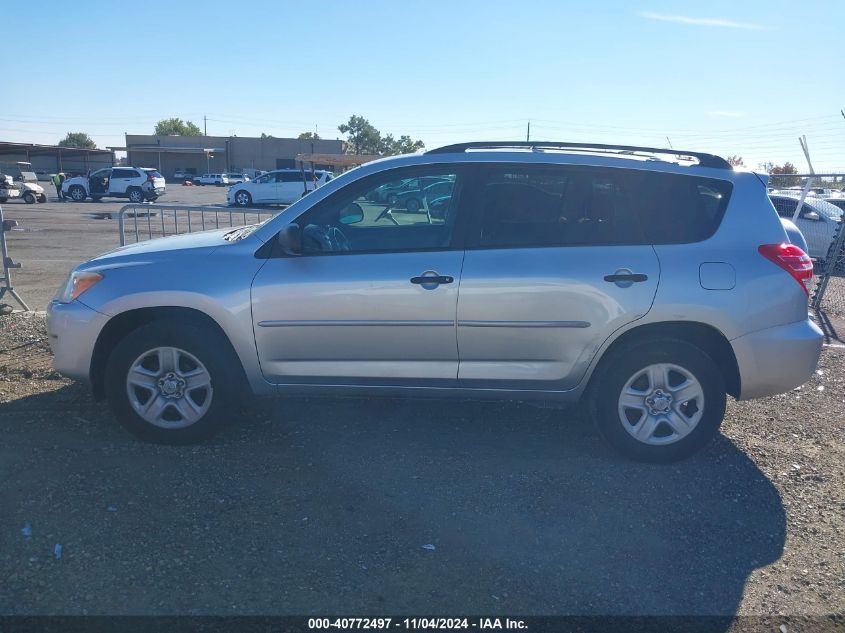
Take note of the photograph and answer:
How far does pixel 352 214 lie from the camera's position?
16.1ft

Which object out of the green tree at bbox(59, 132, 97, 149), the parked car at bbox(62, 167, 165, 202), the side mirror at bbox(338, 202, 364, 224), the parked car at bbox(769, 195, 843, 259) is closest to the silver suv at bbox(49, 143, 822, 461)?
the side mirror at bbox(338, 202, 364, 224)

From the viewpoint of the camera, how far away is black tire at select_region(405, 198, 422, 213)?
4.99m

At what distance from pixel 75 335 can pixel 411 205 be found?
241 cm

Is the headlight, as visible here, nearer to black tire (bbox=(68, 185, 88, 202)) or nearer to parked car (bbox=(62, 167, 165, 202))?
parked car (bbox=(62, 167, 165, 202))

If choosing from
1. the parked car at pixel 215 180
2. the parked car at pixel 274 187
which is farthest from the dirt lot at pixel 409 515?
the parked car at pixel 215 180

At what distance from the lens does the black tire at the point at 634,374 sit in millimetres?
4426

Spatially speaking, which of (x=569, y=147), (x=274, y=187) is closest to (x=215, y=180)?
(x=274, y=187)

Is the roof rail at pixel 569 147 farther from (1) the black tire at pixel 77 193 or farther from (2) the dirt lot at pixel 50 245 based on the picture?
(1) the black tire at pixel 77 193

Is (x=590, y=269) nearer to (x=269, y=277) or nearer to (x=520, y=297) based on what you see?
(x=520, y=297)

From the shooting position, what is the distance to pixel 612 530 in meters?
3.79

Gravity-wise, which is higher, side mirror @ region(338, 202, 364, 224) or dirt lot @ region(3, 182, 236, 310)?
side mirror @ region(338, 202, 364, 224)

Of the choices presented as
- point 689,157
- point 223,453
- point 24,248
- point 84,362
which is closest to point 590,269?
point 689,157

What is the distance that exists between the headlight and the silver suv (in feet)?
0.08

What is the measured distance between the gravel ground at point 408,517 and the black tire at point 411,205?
60.6 inches
